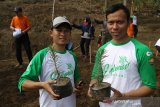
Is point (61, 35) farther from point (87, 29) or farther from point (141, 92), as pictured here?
point (87, 29)

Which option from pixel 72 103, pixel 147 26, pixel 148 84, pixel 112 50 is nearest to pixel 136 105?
pixel 148 84

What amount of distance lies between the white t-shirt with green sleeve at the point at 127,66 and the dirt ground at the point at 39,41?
0.71m

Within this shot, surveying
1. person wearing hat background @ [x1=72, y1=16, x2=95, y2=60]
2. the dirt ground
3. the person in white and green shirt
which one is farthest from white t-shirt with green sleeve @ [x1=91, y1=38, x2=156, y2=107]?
person wearing hat background @ [x1=72, y1=16, x2=95, y2=60]

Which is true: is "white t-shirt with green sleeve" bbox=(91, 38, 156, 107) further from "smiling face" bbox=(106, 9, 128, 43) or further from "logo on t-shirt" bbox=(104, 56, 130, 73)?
"smiling face" bbox=(106, 9, 128, 43)

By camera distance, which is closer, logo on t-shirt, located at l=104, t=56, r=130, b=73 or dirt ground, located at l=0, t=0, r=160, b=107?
logo on t-shirt, located at l=104, t=56, r=130, b=73

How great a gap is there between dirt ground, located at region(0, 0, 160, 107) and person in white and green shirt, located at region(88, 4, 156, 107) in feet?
2.31

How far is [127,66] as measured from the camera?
239 cm

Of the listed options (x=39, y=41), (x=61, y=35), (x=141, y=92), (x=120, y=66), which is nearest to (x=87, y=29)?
(x=39, y=41)

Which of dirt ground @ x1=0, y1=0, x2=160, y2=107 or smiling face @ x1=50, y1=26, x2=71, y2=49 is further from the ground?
smiling face @ x1=50, y1=26, x2=71, y2=49

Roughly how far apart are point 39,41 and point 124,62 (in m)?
13.5

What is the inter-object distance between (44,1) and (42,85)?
23.6 m

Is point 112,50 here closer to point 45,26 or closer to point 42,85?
point 42,85

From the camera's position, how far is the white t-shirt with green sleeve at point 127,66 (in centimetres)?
237

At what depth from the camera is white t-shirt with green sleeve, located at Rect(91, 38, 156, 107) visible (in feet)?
7.76
